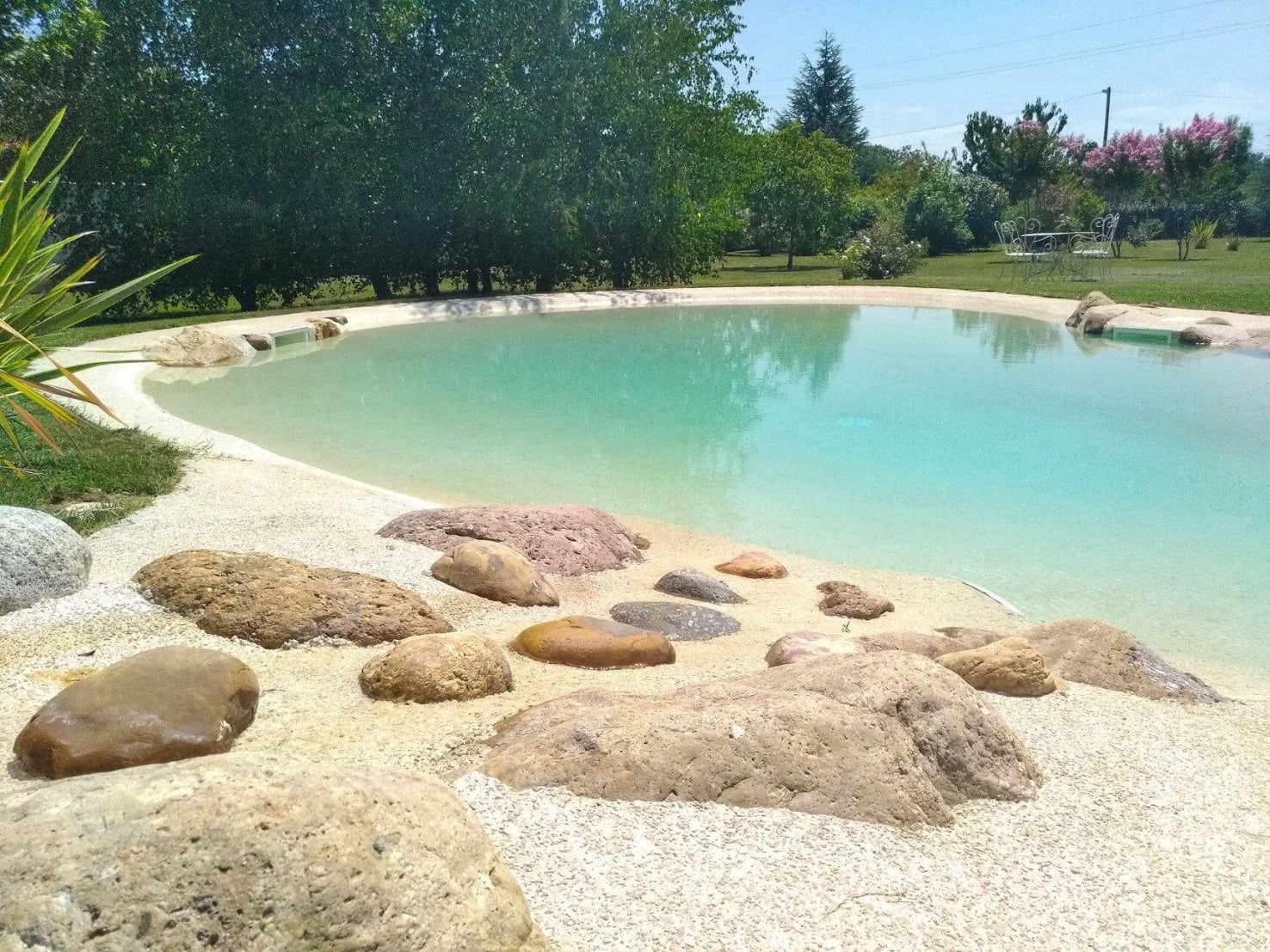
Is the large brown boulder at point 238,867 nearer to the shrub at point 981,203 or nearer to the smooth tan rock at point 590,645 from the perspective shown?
the smooth tan rock at point 590,645

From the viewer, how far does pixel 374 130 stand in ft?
61.5

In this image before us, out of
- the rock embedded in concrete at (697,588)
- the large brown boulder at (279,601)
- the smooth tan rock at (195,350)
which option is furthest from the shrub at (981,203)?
the large brown boulder at (279,601)

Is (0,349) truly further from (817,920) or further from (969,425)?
(969,425)

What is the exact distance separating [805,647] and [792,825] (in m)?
1.53

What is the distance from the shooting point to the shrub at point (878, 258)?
84.6 ft

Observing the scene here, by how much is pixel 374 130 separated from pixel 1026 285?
1262 cm

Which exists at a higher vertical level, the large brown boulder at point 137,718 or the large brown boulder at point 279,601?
the large brown boulder at point 137,718

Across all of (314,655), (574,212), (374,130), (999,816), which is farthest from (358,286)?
(999,816)

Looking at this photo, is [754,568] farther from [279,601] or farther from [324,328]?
[324,328]

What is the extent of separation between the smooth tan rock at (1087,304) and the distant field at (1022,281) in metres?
1.01

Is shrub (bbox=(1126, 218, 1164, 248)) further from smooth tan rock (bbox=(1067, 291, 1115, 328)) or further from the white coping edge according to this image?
smooth tan rock (bbox=(1067, 291, 1115, 328))

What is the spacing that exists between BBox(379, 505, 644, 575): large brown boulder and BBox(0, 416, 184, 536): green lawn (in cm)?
139

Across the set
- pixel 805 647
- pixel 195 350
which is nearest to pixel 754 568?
pixel 805 647

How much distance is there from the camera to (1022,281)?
22391mm
